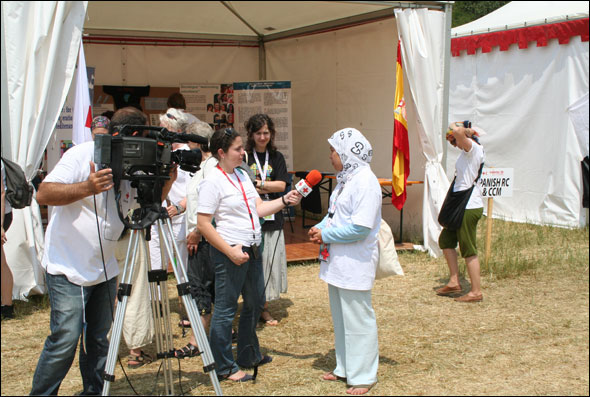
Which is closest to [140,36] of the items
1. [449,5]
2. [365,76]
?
[365,76]

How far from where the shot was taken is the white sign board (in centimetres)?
593

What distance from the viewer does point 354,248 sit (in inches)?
135

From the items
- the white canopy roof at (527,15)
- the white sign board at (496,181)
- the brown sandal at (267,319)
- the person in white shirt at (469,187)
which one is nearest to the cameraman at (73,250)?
the brown sandal at (267,319)

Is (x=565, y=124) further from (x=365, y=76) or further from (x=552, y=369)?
(x=552, y=369)

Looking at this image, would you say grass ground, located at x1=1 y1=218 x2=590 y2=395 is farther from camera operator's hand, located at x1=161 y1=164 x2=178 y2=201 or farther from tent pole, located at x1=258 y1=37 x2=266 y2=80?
tent pole, located at x1=258 y1=37 x2=266 y2=80

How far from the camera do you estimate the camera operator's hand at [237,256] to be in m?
3.40

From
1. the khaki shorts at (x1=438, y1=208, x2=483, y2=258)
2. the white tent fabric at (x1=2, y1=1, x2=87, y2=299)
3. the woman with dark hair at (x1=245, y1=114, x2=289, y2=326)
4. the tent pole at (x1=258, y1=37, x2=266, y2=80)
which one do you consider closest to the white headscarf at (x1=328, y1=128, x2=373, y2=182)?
the woman with dark hair at (x1=245, y1=114, x2=289, y2=326)

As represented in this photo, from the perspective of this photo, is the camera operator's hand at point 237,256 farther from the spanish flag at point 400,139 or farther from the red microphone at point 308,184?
the spanish flag at point 400,139

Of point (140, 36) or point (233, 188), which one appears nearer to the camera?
point (233, 188)

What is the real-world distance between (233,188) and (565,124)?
21.3 feet

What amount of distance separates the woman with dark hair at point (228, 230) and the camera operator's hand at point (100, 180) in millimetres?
764

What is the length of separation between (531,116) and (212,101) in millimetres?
4996

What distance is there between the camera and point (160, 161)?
9.50ft

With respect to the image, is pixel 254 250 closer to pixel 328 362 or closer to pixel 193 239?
pixel 193 239
